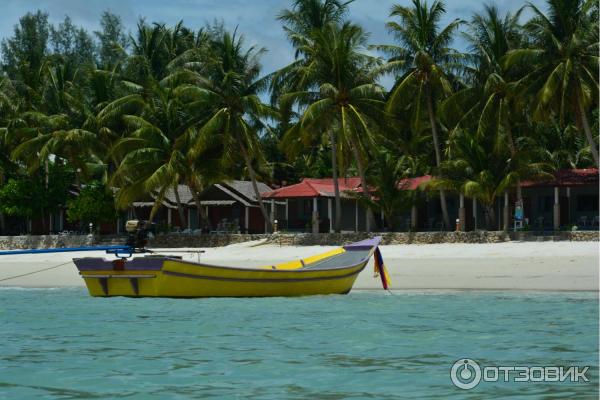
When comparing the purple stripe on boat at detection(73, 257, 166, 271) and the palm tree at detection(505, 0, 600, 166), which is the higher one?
the palm tree at detection(505, 0, 600, 166)

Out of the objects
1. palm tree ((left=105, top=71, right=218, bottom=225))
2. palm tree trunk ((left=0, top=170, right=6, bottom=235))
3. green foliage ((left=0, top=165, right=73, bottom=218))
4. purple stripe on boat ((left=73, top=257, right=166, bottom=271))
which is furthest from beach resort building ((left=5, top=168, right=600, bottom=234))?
purple stripe on boat ((left=73, top=257, right=166, bottom=271))

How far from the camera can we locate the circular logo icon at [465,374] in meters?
10.3

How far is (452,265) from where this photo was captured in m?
25.2

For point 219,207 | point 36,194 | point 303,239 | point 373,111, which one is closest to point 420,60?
point 373,111

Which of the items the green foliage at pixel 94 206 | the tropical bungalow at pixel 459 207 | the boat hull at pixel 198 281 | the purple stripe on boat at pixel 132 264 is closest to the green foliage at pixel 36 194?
the green foliage at pixel 94 206

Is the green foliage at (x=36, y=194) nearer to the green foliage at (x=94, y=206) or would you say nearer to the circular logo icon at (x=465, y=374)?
the green foliage at (x=94, y=206)

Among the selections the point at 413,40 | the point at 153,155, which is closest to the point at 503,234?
the point at 413,40

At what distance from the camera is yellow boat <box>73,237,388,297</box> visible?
62.4 ft

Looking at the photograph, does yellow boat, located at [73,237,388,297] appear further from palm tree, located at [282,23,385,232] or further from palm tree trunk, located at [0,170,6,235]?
palm tree trunk, located at [0,170,6,235]

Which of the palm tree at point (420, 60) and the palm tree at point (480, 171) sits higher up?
the palm tree at point (420, 60)

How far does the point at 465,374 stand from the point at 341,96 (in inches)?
1027

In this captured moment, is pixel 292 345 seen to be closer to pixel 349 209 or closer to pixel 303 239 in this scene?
pixel 303 239

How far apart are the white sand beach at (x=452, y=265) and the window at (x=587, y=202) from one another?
8.37 meters

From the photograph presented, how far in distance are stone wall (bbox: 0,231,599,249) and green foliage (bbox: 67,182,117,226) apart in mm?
1186
